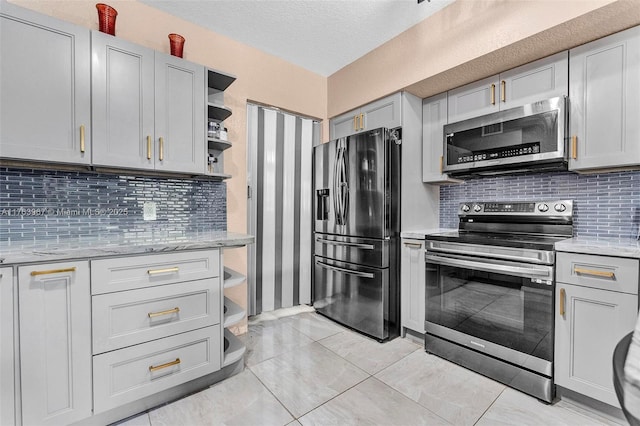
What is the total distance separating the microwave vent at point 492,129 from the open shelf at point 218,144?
6.68 feet

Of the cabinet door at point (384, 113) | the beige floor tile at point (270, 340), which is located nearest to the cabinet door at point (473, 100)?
the cabinet door at point (384, 113)

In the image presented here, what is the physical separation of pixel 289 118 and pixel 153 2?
145cm

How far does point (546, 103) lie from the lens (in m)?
1.92

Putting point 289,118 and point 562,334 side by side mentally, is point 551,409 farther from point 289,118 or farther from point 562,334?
point 289,118

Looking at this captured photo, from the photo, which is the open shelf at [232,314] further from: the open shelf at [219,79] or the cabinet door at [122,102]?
the open shelf at [219,79]

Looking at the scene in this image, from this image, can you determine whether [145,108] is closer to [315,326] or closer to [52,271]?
[52,271]

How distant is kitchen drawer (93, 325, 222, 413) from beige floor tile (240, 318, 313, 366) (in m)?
0.45

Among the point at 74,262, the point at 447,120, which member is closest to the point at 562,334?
the point at 447,120

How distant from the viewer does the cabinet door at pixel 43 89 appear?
4.90 feet

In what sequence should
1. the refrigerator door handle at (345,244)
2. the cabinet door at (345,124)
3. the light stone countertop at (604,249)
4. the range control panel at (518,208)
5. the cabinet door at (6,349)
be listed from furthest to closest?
the cabinet door at (345,124), the refrigerator door handle at (345,244), the range control panel at (518,208), the light stone countertop at (604,249), the cabinet door at (6,349)

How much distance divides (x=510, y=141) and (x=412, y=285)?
1.35 metres

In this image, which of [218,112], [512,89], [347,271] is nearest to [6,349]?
[218,112]

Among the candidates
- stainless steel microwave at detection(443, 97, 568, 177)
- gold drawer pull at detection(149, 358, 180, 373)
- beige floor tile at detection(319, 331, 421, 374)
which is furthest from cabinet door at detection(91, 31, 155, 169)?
stainless steel microwave at detection(443, 97, 568, 177)

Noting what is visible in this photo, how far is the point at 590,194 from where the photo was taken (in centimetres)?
201
